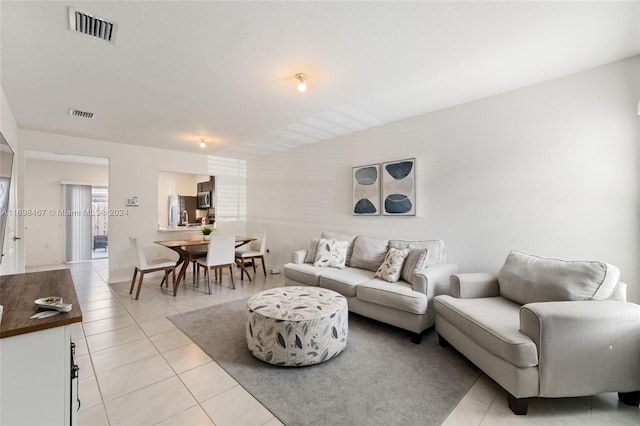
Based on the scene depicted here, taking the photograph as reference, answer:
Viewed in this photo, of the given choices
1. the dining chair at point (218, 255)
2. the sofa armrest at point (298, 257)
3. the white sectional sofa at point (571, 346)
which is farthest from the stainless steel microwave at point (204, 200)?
the white sectional sofa at point (571, 346)

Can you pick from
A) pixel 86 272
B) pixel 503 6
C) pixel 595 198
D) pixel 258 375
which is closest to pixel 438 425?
pixel 258 375

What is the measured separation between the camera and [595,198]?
2.47 meters

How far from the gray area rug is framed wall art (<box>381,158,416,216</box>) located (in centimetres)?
158

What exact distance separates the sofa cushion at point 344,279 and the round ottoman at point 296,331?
2.06 feet

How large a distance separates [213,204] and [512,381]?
250 inches

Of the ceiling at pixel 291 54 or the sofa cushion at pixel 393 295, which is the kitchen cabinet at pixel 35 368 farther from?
the sofa cushion at pixel 393 295

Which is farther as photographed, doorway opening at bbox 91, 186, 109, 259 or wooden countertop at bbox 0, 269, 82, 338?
doorway opening at bbox 91, 186, 109, 259

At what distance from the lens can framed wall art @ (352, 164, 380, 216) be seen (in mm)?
4082

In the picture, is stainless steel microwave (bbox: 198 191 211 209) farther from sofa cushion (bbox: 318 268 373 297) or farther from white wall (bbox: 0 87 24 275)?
sofa cushion (bbox: 318 268 373 297)

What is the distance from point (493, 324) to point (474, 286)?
67cm

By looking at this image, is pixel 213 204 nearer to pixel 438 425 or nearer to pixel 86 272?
pixel 86 272

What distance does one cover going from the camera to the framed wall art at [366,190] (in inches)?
161

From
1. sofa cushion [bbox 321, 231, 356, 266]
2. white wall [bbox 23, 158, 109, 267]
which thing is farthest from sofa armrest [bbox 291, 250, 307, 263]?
white wall [bbox 23, 158, 109, 267]

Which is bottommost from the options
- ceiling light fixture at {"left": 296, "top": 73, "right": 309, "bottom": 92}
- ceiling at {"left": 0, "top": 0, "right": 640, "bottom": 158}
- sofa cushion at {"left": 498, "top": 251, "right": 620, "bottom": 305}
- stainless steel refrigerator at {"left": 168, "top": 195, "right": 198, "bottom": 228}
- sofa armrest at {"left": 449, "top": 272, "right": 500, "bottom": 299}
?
sofa armrest at {"left": 449, "top": 272, "right": 500, "bottom": 299}
